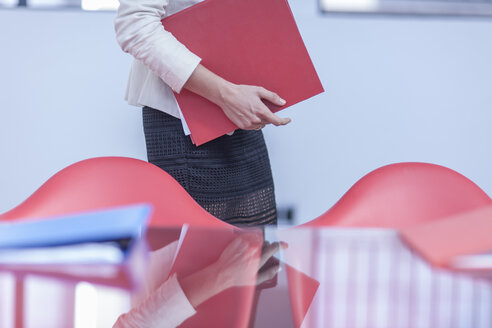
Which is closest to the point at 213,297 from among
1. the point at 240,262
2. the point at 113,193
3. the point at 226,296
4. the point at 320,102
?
the point at 226,296

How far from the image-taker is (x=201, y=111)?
43.9 inches

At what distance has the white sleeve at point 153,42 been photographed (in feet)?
3.36

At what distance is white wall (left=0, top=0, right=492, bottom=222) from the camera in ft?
5.76

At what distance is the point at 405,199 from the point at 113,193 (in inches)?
23.9

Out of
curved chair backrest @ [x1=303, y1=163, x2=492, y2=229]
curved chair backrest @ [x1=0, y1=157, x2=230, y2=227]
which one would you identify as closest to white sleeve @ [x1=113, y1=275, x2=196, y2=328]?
curved chair backrest @ [x1=0, y1=157, x2=230, y2=227]

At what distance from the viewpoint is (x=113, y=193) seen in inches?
39.8

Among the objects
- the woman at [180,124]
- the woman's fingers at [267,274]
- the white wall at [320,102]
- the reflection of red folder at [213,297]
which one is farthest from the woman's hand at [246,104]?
the white wall at [320,102]

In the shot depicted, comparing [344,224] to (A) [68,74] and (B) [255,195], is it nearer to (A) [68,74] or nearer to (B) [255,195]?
(B) [255,195]

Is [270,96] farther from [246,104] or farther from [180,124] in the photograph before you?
[180,124]

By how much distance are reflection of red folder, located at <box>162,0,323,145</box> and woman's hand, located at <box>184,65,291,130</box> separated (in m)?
0.04

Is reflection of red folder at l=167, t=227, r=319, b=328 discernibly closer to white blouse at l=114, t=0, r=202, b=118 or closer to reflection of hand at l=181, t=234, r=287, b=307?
reflection of hand at l=181, t=234, r=287, b=307

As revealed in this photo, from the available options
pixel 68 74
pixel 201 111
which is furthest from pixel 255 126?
pixel 68 74

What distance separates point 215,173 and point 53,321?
0.73m

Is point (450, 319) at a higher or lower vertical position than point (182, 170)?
lower
